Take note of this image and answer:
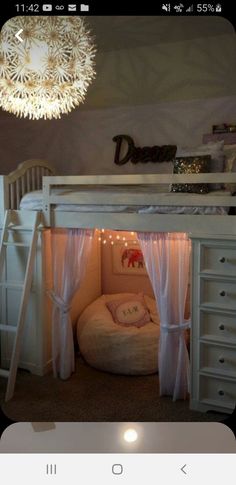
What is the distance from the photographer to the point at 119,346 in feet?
6.61

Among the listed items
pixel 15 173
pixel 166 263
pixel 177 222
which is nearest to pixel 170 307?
pixel 166 263

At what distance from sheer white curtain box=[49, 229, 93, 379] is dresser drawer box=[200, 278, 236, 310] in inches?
30.6

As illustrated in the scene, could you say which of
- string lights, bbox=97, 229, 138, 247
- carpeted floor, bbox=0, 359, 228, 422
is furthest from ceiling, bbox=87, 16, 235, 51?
carpeted floor, bbox=0, 359, 228, 422

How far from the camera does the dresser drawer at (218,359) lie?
156 centimetres

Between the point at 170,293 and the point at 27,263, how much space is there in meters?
0.85

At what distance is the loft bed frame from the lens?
1466mm

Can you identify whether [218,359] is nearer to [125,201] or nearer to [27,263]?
[125,201]

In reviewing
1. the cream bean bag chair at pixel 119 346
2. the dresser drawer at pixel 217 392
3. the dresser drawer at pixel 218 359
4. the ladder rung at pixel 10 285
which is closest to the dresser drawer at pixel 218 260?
the dresser drawer at pixel 218 359

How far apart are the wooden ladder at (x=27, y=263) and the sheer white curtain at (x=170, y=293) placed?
0.63 metres
